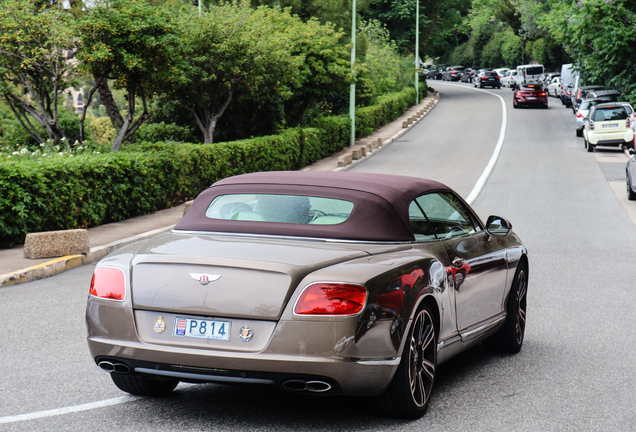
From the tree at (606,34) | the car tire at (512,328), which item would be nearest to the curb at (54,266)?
the car tire at (512,328)

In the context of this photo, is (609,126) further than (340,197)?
Yes

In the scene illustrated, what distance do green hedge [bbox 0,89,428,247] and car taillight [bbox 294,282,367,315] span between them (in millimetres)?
8561

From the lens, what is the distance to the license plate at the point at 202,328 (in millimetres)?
4152

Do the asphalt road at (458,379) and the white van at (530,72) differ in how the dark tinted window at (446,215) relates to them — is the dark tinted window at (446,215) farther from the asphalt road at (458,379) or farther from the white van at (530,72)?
the white van at (530,72)

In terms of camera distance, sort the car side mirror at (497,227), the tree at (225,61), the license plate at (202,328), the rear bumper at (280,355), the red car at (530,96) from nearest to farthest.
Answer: the rear bumper at (280,355), the license plate at (202,328), the car side mirror at (497,227), the tree at (225,61), the red car at (530,96)

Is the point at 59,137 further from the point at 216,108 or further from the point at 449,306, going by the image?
the point at 449,306

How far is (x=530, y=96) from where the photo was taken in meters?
48.4

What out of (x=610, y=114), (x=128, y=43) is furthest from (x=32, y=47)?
(x=610, y=114)

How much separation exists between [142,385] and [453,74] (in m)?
86.1

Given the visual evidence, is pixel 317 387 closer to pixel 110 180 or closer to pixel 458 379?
pixel 458 379

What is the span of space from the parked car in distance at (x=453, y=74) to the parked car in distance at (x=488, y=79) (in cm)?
1414

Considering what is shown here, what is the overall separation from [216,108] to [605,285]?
1892 cm

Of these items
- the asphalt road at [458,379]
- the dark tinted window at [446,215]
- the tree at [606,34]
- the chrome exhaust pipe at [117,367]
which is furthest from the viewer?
A: the tree at [606,34]

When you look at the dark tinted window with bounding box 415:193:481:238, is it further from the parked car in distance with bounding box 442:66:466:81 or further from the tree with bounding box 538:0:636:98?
the parked car in distance with bounding box 442:66:466:81
